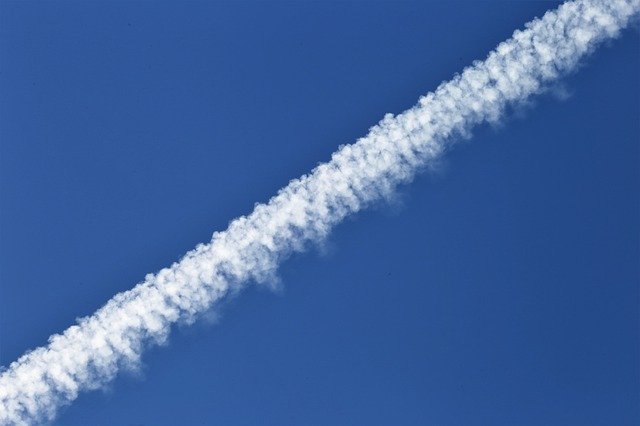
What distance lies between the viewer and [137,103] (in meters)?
9.70

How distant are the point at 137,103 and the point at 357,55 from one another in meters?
3.53

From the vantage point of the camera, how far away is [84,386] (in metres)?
9.27

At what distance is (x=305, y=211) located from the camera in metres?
9.19

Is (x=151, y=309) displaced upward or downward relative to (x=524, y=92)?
upward

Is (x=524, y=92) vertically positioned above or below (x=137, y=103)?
below

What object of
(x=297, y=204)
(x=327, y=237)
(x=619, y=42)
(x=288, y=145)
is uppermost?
(x=288, y=145)

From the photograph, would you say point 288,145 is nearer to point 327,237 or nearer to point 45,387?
point 327,237

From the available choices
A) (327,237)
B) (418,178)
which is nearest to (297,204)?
(327,237)

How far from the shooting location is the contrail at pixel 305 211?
9195mm

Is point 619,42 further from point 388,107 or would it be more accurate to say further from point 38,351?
point 38,351

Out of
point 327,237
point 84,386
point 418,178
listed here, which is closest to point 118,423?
point 84,386

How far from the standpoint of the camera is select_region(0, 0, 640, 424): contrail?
9.20 metres

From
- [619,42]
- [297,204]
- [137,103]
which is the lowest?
[619,42]

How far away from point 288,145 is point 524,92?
3.66m
